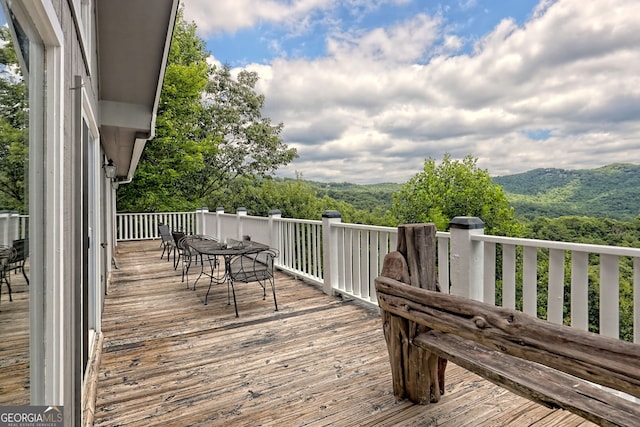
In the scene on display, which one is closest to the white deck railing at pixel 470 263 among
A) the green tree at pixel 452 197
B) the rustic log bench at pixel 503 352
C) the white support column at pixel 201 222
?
the rustic log bench at pixel 503 352

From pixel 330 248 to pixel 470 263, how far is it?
2.12 meters

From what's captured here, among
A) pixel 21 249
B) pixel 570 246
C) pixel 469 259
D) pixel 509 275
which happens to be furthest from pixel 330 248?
pixel 21 249

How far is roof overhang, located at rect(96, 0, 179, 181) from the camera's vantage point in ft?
10.4

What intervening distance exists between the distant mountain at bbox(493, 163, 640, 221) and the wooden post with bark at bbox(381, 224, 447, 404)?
36.1ft

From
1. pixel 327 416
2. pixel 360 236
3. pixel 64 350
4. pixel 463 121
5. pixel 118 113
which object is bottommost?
pixel 327 416

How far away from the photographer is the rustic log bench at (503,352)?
134 centimetres

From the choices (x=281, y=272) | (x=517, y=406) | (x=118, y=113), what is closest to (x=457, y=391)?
(x=517, y=406)

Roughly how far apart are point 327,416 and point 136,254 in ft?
28.4

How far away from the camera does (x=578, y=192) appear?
13109 mm

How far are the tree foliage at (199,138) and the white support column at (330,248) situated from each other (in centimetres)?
1211

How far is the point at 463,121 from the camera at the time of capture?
70.4 feet

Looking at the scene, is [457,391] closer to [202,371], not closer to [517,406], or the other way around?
[517,406]

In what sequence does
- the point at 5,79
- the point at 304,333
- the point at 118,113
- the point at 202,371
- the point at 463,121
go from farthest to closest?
the point at 463,121
the point at 118,113
the point at 304,333
the point at 202,371
the point at 5,79

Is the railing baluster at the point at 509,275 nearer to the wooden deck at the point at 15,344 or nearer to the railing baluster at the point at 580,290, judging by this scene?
the railing baluster at the point at 580,290
